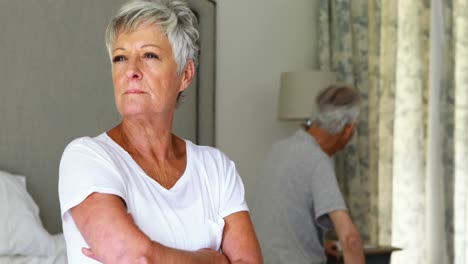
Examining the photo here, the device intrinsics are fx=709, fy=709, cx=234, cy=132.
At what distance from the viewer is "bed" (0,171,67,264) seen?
2.54 m

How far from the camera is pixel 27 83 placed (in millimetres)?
3076

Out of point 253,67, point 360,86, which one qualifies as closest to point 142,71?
point 253,67

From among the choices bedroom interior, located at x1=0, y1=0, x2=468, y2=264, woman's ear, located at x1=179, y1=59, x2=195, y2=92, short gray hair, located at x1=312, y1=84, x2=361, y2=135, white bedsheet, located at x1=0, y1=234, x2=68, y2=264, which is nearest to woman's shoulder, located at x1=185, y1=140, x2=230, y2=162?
woman's ear, located at x1=179, y1=59, x2=195, y2=92

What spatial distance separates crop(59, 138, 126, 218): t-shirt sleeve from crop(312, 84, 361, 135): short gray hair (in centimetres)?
178

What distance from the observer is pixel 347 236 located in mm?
2705

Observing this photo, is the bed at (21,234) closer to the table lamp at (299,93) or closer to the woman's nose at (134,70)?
the woman's nose at (134,70)

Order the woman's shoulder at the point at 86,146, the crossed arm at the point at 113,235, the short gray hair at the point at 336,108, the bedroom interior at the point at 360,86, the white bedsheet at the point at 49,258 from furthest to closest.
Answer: the bedroom interior at the point at 360,86
the short gray hair at the point at 336,108
the white bedsheet at the point at 49,258
the woman's shoulder at the point at 86,146
the crossed arm at the point at 113,235

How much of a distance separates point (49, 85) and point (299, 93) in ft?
7.50

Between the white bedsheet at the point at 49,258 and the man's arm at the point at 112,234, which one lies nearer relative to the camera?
the man's arm at the point at 112,234

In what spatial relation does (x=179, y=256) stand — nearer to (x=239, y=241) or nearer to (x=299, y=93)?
(x=239, y=241)

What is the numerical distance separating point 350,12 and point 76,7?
284cm

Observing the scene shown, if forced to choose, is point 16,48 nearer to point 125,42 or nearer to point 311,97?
point 125,42

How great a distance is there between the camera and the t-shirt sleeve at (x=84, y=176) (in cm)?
139

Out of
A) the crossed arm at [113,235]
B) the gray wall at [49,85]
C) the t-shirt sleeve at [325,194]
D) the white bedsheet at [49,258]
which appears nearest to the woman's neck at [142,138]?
the crossed arm at [113,235]
